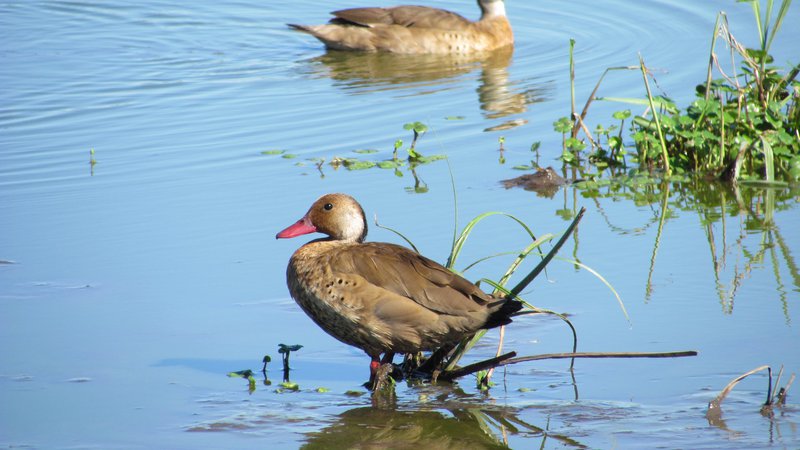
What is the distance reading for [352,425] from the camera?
518 centimetres

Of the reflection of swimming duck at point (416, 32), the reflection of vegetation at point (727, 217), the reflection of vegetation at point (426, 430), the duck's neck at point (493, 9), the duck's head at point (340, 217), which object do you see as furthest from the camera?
the duck's neck at point (493, 9)

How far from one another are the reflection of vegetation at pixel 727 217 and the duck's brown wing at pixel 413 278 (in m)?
1.54

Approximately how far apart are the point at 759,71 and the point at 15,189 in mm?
5633

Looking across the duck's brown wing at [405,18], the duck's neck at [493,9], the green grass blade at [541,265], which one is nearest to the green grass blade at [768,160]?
the green grass blade at [541,265]

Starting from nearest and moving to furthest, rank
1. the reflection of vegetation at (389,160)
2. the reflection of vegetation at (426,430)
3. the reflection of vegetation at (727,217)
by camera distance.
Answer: the reflection of vegetation at (426,430) → the reflection of vegetation at (727,217) → the reflection of vegetation at (389,160)

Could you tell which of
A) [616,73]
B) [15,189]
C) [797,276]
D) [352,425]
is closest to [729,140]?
[797,276]

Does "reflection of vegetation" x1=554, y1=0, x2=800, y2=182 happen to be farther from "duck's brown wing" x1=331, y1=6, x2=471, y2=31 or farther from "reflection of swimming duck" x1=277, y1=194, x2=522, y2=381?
"duck's brown wing" x1=331, y1=6, x2=471, y2=31

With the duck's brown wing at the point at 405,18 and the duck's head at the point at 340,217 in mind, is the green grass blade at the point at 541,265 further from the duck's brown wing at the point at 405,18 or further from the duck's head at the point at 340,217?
the duck's brown wing at the point at 405,18

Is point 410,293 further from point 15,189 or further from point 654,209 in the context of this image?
point 15,189

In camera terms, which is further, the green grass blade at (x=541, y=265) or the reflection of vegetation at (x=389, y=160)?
the reflection of vegetation at (x=389, y=160)

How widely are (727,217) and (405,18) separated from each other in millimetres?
7666

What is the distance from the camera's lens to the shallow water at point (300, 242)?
5.21 metres

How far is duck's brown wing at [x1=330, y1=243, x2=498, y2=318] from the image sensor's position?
5.42 meters

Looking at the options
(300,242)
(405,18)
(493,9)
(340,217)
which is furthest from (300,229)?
(493,9)
